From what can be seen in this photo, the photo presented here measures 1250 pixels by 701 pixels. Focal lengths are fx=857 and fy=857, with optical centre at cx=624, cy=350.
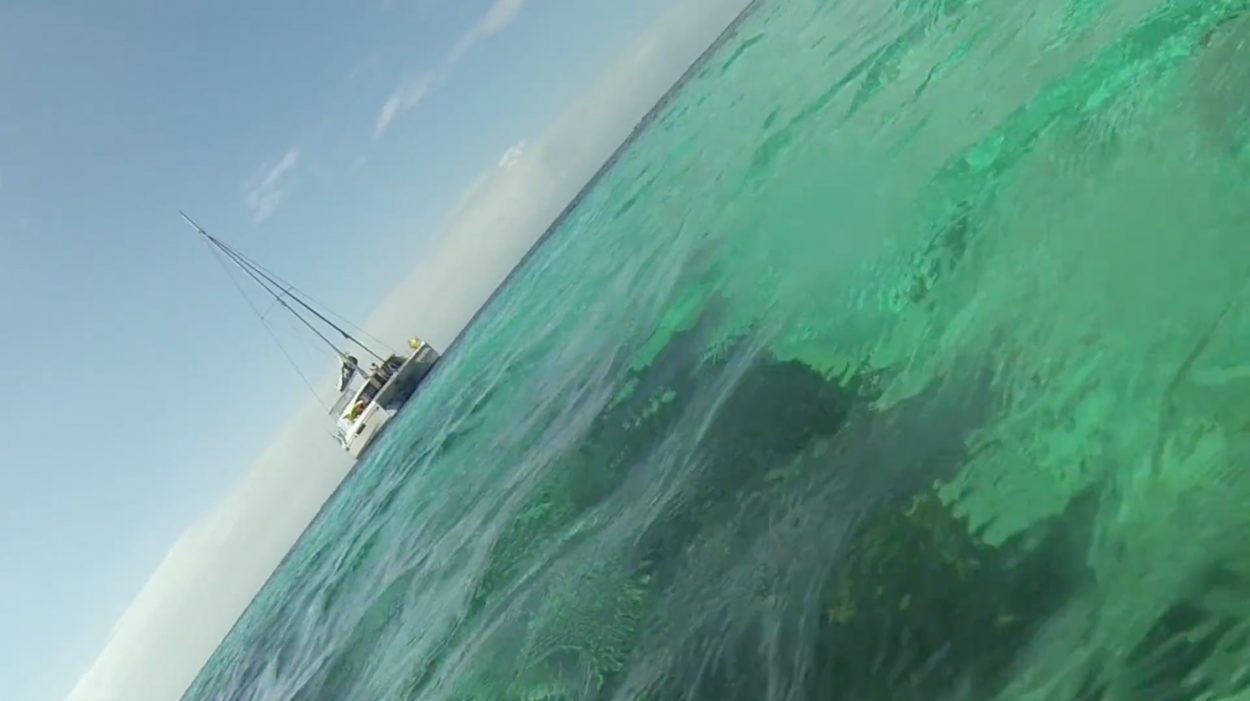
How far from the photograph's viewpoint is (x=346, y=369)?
82.9 meters

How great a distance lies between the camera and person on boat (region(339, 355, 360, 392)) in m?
82.1

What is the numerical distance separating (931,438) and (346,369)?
79.5 m

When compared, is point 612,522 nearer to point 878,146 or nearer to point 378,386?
point 878,146

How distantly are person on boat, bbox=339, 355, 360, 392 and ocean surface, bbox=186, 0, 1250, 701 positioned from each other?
60701mm

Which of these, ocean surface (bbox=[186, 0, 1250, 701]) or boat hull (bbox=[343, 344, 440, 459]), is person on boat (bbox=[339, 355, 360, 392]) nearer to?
boat hull (bbox=[343, 344, 440, 459])

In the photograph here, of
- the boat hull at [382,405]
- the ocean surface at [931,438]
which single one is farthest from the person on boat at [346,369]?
the ocean surface at [931,438]

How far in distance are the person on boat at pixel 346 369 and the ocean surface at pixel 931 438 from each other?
60.7 meters

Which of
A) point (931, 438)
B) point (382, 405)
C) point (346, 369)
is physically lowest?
point (931, 438)

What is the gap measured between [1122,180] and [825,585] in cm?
693

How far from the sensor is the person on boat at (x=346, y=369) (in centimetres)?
8212

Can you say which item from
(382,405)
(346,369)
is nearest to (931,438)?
(382,405)

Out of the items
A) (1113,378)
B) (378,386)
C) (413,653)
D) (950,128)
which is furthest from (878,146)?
(378,386)

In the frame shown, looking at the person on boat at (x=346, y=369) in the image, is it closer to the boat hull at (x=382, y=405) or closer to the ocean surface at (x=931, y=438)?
the boat hull at (x=382, y=405)

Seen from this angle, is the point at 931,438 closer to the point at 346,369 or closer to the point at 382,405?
the point at 382,405
